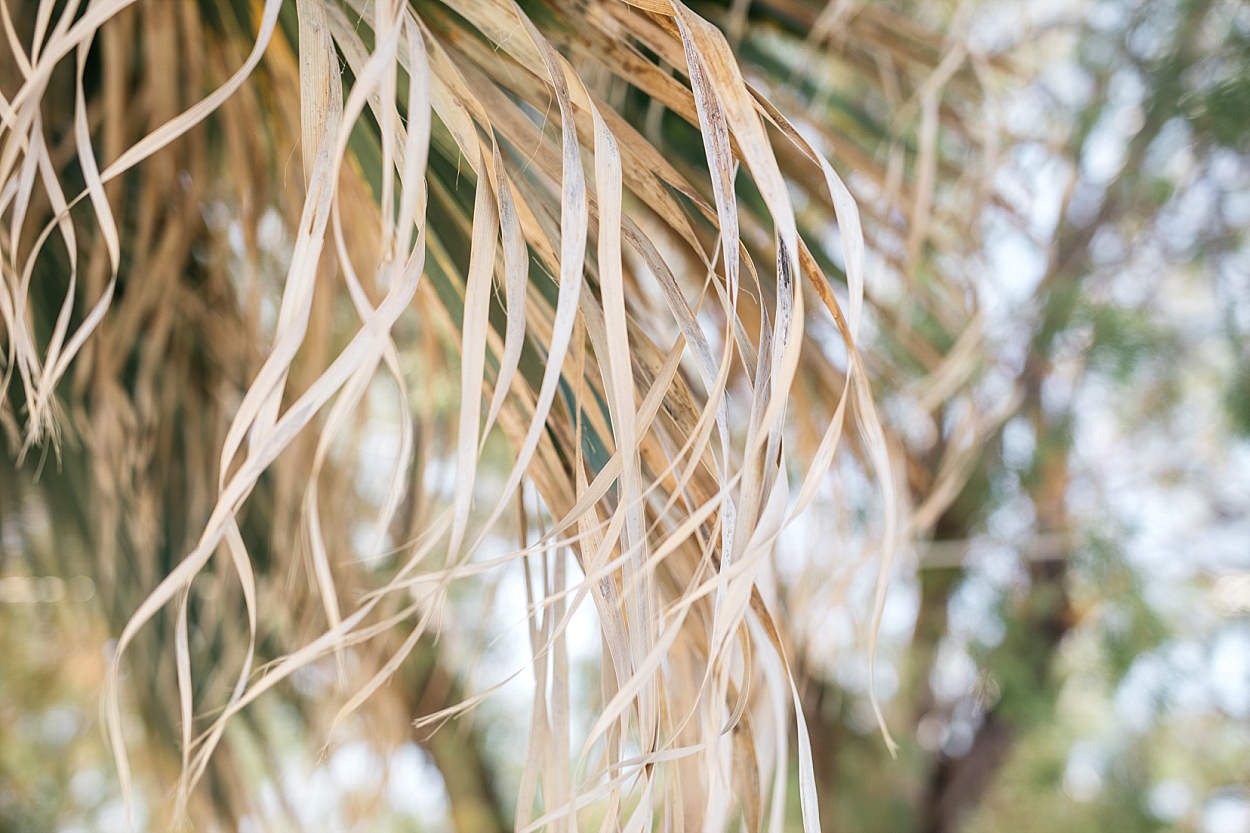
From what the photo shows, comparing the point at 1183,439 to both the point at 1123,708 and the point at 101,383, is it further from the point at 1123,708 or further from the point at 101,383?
the point at 101,383

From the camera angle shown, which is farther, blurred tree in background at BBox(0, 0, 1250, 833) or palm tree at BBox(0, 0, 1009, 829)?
blurred tree in background at BBox(0, 0, 1250, 833)

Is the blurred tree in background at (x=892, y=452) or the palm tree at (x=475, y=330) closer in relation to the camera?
the palm tree at (x=475, y=330)

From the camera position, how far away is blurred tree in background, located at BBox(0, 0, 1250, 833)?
0.59m

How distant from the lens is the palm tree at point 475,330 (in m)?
0.26

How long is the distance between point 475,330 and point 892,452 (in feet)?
1.60

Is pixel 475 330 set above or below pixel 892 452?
above

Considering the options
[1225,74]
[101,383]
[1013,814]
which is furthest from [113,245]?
[1013,814]

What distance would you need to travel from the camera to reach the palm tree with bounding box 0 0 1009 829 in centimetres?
26

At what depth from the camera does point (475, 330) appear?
26cm

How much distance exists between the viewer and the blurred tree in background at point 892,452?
59 centimetres

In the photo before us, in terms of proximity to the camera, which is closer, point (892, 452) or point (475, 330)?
point (475, 330)

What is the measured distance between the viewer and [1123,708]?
3.96 feet

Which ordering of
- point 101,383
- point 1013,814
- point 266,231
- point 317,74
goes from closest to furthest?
point 317,74 → point 101,383 → point 266,231 → point 1013,814

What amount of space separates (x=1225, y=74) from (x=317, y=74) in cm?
89
